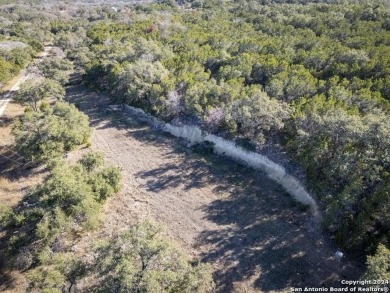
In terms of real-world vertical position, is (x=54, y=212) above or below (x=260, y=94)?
below

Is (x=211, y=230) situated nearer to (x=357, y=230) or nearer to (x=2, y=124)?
(x=357, y=230)

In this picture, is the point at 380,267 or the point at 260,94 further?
the point at 260,94

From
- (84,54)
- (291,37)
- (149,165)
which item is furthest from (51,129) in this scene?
(291,37)

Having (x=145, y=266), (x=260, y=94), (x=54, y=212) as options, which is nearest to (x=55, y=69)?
(x=260, y=94)

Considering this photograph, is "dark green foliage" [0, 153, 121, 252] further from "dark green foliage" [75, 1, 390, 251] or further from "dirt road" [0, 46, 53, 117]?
"dirt road" [0, 46, 53, 117]

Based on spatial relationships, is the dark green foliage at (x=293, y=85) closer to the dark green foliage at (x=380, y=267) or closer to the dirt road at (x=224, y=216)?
the dirt road at (x=224, y=216)

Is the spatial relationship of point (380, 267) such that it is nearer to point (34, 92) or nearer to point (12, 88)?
point (34, 92)

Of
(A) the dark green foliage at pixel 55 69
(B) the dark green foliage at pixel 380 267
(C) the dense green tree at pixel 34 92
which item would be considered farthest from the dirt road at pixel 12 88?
(B) the dark green foliage at pixel 380 267
